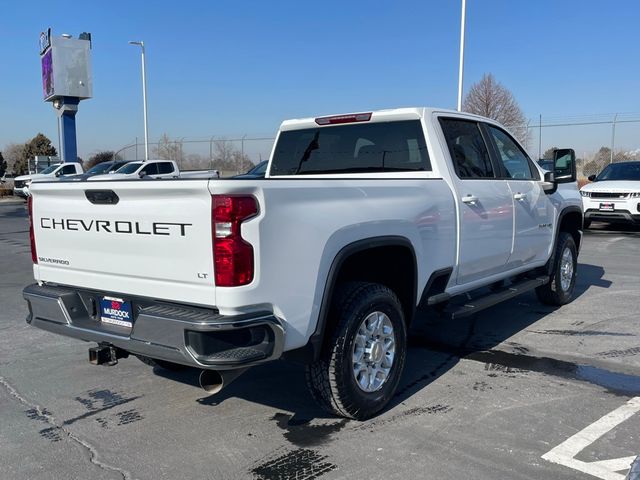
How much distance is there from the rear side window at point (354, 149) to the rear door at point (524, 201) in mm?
1060

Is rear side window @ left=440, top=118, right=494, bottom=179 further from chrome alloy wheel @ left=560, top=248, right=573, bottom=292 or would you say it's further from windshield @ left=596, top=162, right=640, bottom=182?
windshield @ left=596, top=162, right=640, bottom=182

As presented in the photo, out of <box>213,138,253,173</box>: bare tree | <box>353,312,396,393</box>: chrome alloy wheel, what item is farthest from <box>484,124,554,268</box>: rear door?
<box>213,138,253,173</box>: bare tree

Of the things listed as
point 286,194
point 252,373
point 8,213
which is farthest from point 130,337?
point 8,213

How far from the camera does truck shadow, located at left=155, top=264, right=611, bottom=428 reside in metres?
4.07

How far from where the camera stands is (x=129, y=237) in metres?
3.31

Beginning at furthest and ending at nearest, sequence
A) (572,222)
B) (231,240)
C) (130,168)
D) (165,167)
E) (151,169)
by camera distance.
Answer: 1. (165,167)
2. (130,168)
3. (151,169)
4. (572,222)
5. (231,240)

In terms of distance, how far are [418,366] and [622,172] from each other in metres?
12.2

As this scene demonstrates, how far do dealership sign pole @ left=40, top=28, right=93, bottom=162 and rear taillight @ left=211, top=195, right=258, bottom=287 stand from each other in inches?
1331

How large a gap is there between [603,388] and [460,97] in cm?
1841

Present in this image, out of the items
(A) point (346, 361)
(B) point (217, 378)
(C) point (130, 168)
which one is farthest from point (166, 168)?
(B) point (217, 378)

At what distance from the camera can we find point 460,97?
842 inches

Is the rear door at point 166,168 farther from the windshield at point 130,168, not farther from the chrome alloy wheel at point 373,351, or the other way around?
the chrome alloy wheel at point 373,351

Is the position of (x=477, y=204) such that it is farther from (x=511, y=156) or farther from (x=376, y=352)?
(x=376, y=352)

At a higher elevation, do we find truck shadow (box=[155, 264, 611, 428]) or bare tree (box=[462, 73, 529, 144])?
bare tree (box=[462, 73, 529, 144])
